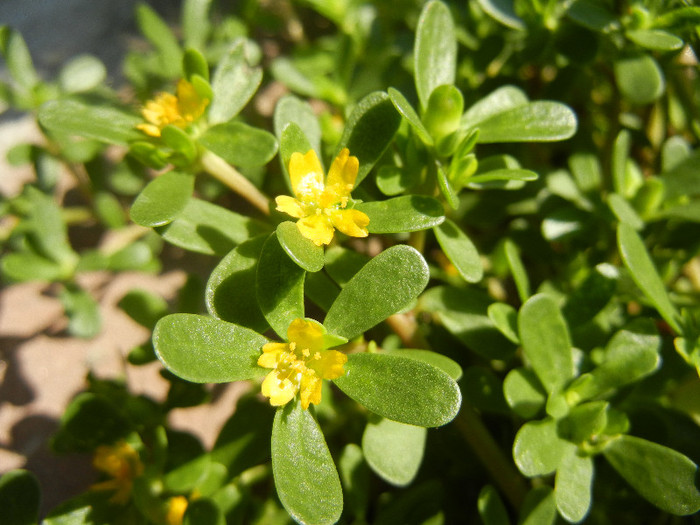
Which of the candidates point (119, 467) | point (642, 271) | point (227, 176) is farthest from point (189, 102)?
point (642, 271)

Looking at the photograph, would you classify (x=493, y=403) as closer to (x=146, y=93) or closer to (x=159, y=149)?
(x=159, y=149)

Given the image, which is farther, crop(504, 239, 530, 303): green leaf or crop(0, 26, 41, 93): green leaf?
crop(0, 26, 41, 93): green leaf

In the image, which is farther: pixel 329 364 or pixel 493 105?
pixel 493 105

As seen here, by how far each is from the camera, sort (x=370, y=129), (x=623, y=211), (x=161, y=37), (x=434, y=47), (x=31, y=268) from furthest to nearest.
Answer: (x=161, y=37) → (x=31, y=268) → (x=623, y=211) → (x=434, y=47) → (x=370, y=129)

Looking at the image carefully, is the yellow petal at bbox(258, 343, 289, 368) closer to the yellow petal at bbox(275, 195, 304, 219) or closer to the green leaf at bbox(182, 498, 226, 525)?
the yellow petal at bbox(275, 195, 304, 219)

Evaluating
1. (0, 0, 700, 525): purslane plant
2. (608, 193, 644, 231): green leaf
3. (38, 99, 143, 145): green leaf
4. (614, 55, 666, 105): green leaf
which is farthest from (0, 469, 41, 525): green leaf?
(614, 55, 666, 105): green leaf

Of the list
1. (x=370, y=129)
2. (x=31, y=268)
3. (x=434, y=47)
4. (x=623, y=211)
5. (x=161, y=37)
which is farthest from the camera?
(x=161, y=37)

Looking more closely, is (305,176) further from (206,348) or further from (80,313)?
(80,313)
